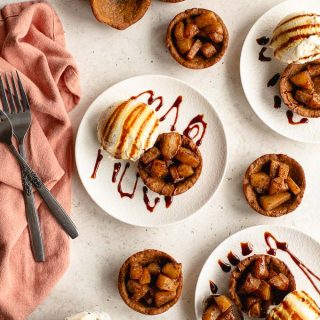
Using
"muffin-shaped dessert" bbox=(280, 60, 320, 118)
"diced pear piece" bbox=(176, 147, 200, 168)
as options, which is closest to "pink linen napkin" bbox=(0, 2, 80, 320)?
"diced pear piece" bbox=(176, 147, 200, 168)

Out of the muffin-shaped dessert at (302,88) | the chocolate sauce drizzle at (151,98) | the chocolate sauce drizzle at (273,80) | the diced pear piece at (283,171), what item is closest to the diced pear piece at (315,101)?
the muffin-shaped dessert at (302,88)

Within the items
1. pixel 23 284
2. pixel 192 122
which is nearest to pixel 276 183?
pixel 192 122

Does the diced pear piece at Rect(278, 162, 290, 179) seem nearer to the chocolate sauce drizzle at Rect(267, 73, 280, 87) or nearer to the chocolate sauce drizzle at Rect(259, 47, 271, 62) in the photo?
the chocolate sauce drizzle at Rect(267, 73, 280, 87)

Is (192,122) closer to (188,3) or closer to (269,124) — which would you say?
(269,124)

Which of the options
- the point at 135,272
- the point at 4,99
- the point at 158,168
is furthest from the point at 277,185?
the point at 4,99

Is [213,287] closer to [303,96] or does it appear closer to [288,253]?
[288,253]
